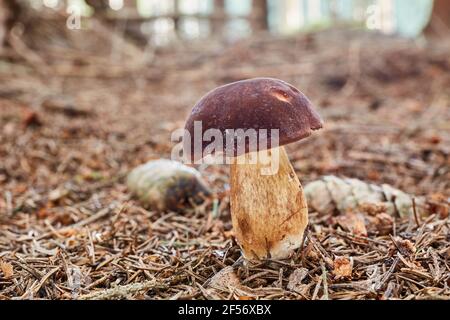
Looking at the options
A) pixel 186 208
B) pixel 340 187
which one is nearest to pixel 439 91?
pixel 340 187

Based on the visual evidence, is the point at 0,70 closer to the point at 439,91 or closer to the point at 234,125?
the point at 234,125

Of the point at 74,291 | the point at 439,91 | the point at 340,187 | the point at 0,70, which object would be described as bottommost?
the point at 74,291

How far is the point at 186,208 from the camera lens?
8.34 ft

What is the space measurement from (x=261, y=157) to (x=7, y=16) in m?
5.35

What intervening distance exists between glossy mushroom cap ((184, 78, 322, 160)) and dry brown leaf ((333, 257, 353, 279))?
1.68 ft

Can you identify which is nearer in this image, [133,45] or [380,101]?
[380,101]

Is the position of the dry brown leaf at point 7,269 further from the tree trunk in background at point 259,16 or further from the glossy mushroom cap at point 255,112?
the tree trunk in background at point 259,16

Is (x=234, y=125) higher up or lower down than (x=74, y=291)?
higher up

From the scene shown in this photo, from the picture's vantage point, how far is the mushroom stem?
1683mm

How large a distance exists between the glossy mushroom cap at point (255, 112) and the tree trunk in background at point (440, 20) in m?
7.57

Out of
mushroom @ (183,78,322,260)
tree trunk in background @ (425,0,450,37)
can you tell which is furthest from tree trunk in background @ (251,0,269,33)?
mushroom @ (183,78,322,260)

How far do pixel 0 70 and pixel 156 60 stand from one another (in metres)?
2.89

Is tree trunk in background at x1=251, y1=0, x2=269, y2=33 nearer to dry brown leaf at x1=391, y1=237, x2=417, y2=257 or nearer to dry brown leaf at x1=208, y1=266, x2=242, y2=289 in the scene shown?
dry brown leaf at x1=391, y1=237, x2=417, y2=257

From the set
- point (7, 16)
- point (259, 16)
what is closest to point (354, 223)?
point (7, 16)
